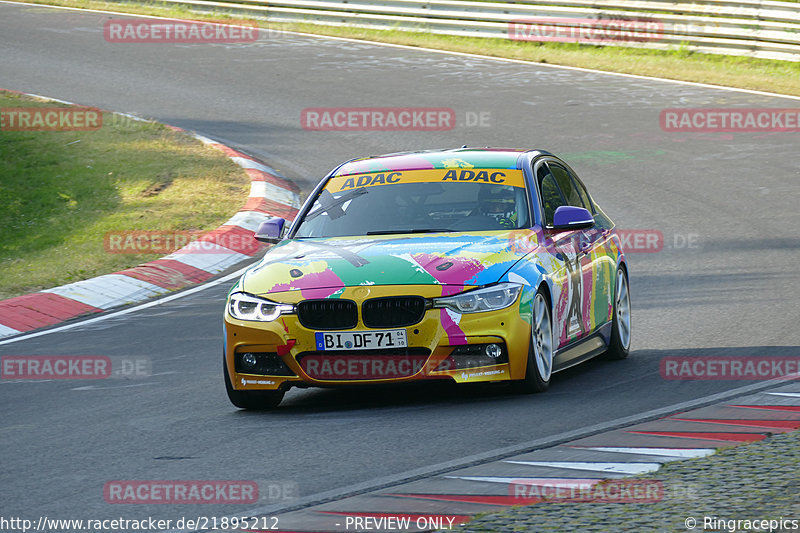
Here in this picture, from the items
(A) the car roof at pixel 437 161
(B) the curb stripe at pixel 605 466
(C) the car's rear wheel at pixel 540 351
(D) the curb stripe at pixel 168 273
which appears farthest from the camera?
(D) the curb stripe at pixel 168 273

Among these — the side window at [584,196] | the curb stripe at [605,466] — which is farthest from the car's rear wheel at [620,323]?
the curb stripe at [605,466]

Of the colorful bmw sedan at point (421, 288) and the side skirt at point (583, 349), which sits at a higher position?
the colorful bmw sedan at point (421, 288)

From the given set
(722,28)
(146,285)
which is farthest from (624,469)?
(722,28)

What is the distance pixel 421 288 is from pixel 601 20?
61.6 ft

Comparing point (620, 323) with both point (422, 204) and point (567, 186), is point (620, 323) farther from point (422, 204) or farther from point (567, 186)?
point (422, 204)

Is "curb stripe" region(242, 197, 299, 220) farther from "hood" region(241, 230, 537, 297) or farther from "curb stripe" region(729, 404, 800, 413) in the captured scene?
"curb stripe" region(729, 404, 800, 413)

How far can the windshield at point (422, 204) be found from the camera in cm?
866

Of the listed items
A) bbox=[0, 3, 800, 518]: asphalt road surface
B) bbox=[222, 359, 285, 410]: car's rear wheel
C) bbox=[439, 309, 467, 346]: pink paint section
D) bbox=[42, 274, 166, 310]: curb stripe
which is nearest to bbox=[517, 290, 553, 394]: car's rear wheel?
bbox=[0, 3, 800, 518]: asphalt road surface

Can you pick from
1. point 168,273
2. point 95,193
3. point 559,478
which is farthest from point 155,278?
point 559,478

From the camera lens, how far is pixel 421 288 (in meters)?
7.61

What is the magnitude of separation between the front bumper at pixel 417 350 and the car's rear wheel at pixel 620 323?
1877mm

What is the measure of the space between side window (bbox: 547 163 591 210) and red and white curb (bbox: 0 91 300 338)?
456cm

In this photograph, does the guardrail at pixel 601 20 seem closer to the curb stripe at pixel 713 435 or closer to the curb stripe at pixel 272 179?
the curb stripe at pixel 272 179

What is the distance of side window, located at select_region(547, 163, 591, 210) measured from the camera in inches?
376
